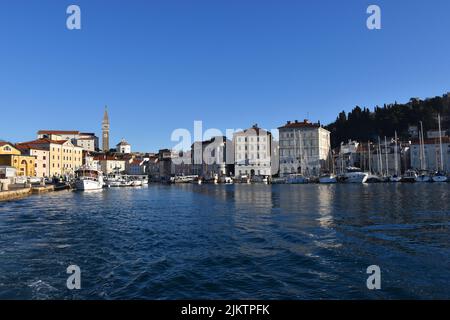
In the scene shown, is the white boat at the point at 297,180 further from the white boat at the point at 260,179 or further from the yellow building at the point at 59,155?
the yellow building at the point at 59,155

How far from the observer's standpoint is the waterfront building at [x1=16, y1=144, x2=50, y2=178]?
3489 inches

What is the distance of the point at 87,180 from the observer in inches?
2530

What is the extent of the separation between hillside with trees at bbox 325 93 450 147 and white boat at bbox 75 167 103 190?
109 meters

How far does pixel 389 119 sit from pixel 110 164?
11115 cm

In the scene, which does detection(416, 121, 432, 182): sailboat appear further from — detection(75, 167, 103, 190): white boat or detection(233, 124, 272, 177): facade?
detection(75, 167, 103, 190): white boat

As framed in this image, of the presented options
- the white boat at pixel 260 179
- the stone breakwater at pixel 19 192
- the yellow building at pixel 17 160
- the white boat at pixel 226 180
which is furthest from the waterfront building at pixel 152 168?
the stone breakwater at pixel 19 192

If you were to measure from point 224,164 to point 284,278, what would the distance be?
360 feet

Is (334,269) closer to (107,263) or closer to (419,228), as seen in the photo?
(107,263)

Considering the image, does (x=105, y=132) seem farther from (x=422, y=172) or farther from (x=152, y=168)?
(x=422, y=172)

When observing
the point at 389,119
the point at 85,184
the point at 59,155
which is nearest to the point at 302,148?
the point at 389,119

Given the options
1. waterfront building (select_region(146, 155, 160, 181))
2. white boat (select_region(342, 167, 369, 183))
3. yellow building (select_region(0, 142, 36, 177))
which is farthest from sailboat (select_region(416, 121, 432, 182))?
waterfront building (select_region(146, 155, 160, 181))

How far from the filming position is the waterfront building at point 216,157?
119188mm

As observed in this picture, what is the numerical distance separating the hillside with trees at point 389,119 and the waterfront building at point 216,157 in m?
55.7
